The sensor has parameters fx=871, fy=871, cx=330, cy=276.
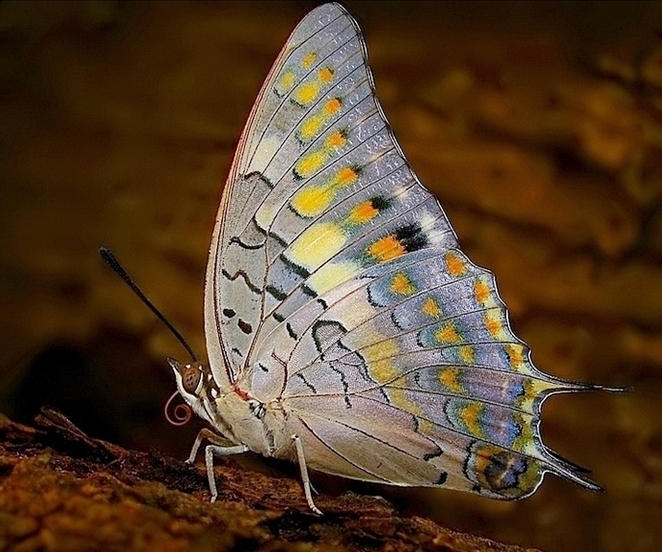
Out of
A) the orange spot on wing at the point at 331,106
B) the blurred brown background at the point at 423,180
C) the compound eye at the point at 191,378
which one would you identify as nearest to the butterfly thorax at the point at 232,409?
the compound eye at the point at 191,378

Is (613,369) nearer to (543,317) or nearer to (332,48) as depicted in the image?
(543,317)

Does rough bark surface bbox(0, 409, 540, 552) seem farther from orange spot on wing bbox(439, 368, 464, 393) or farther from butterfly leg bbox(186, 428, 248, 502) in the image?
orange spot on wing bbox(439, 368, 464, 393)

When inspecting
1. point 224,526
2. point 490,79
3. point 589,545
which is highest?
point 490,79

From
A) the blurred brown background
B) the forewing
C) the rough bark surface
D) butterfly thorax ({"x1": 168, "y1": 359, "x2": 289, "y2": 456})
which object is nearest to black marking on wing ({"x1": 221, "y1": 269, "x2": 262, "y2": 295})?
the forewing

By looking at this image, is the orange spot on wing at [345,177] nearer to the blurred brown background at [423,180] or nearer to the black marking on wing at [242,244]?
the black marking on wing at [242,244]

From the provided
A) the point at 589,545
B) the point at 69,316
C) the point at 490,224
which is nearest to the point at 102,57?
the point at 69,316

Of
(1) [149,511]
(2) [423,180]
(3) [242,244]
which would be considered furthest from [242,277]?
(2) [423,180]
